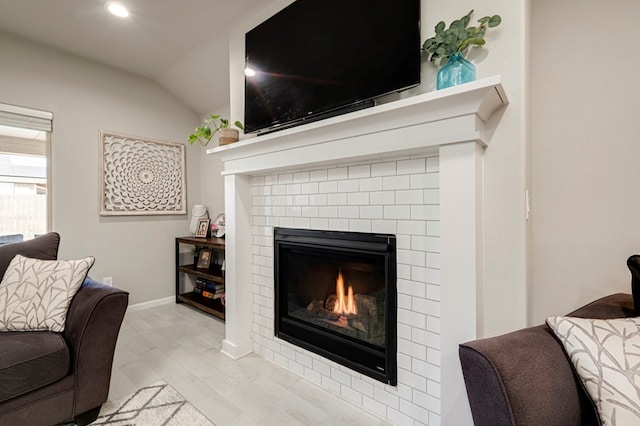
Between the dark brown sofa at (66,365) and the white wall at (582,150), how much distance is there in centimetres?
216

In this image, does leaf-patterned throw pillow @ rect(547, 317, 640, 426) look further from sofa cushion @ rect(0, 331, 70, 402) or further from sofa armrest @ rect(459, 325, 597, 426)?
sofa cushion @ rect(0, 331, 70, 402)

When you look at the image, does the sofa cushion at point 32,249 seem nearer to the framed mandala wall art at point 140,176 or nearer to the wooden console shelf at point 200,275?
the framed mandala wall art at point 140,176

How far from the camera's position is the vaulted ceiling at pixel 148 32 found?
2.15 meters

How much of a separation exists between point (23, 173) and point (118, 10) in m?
1.69

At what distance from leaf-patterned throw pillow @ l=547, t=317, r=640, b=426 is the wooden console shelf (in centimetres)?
265

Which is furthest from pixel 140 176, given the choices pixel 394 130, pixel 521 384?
pixel 521 384

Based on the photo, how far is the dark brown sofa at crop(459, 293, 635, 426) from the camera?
2.50 ft

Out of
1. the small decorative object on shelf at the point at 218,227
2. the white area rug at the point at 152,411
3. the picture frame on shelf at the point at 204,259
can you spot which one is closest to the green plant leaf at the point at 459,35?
the white area rug at the point at 152,411

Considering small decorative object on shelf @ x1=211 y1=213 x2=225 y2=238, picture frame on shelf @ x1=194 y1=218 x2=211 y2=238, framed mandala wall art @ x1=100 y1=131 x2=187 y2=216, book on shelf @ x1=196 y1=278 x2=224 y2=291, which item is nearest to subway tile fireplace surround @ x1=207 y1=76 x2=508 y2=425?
book on shelf @ x1=196 y1=278 x2=224 y2=291

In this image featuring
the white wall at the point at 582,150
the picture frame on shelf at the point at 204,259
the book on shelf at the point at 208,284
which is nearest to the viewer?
the white wall at the point at 582,150

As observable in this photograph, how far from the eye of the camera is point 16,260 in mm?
1687

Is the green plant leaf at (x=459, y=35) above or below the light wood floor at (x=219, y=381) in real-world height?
above

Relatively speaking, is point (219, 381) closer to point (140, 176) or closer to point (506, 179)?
point (506, 179)

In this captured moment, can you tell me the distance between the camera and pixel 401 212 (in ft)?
4.81
